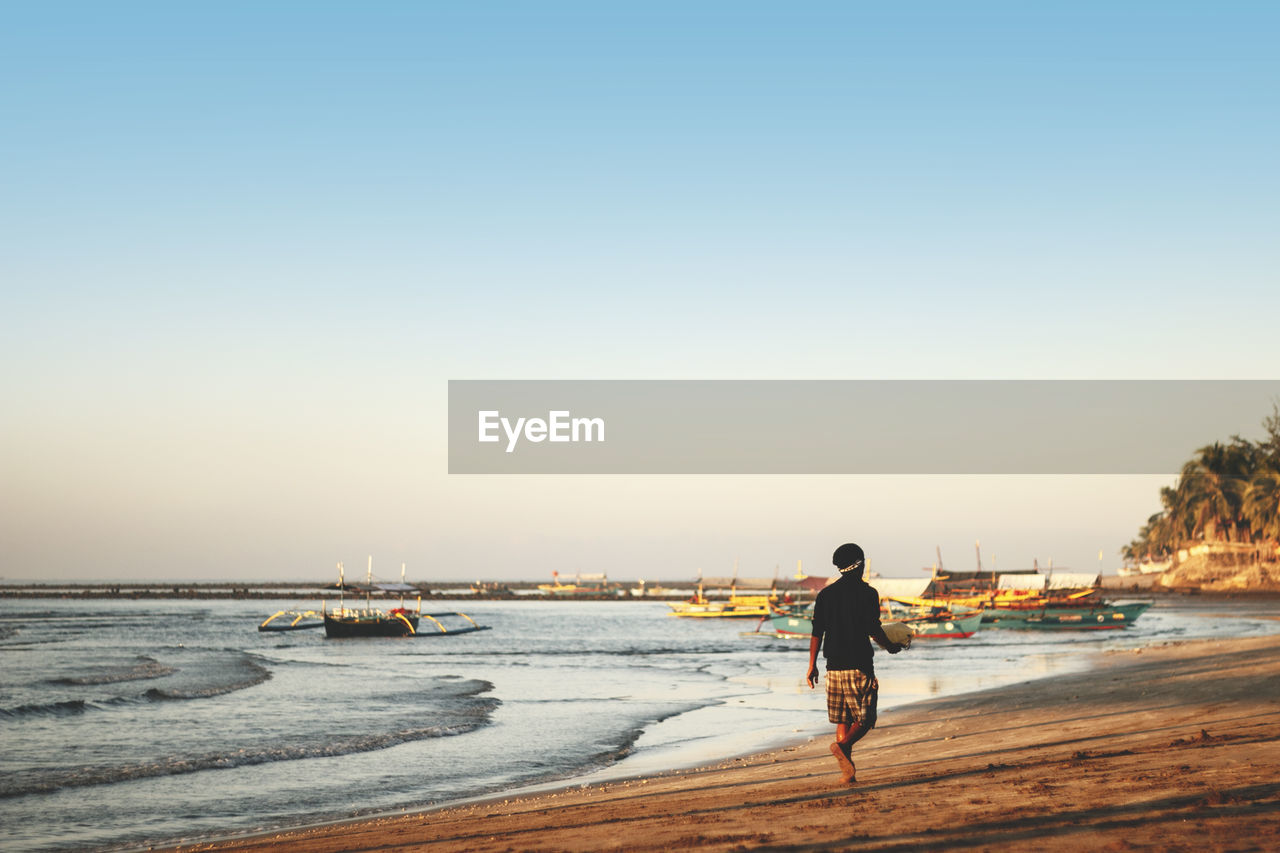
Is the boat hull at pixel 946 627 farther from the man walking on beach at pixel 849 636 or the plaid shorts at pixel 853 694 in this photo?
the man walking on beach at pixel 849 636

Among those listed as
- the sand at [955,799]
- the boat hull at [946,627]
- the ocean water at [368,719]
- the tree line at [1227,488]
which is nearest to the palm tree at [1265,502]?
the tree line at [1227,488]

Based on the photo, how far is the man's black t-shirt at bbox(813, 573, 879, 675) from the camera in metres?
9.43

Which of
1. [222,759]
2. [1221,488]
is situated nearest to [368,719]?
[222,759]

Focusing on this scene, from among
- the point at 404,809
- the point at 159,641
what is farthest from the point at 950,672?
the point at 159,641

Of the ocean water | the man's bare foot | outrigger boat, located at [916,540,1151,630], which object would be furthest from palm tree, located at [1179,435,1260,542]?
the man's bare foot

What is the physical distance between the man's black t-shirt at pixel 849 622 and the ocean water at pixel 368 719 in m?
8.45

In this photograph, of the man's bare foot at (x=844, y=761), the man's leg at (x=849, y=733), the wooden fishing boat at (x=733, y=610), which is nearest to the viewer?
the man's leg at (x=849, y=733)

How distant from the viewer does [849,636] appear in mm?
9461

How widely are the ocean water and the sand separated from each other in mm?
3451

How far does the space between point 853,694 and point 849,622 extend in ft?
2.24

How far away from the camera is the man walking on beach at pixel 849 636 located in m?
9.43

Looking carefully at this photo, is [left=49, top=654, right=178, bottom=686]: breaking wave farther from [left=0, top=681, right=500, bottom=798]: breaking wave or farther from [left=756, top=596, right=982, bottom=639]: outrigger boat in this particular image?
[left=756, top=596, right=982, bottom=639]: outrigger boat

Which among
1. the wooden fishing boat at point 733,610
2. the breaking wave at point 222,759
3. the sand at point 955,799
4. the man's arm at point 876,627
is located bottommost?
the wooden fishing boat at point 733,610

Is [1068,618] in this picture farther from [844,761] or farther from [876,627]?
[876,627]
